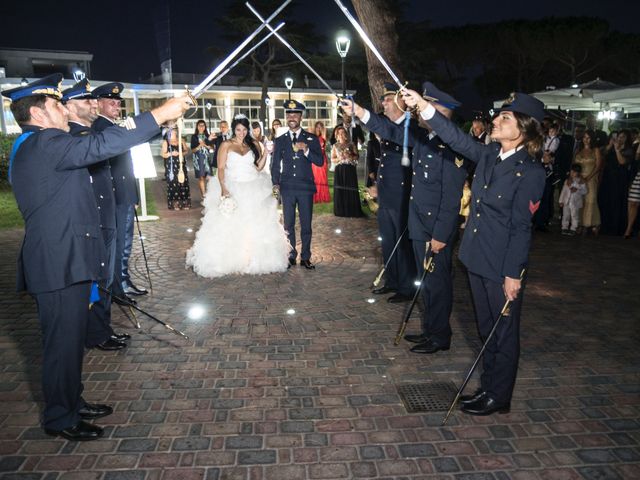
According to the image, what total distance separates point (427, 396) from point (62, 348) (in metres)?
2.79

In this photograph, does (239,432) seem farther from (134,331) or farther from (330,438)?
(134,331)

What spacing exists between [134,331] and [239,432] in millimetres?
2397

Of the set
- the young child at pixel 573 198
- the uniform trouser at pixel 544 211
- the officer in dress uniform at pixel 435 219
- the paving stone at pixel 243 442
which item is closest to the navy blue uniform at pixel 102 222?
the paving stone at pixel 243 442

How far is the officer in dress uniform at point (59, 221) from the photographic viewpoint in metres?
3.12

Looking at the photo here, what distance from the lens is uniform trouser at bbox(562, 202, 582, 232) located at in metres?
10.2

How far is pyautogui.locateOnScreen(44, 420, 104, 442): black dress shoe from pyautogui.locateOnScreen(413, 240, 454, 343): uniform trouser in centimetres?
308

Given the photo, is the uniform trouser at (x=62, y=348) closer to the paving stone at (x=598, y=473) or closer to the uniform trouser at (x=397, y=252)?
the paving stone at (x=598, y=473)

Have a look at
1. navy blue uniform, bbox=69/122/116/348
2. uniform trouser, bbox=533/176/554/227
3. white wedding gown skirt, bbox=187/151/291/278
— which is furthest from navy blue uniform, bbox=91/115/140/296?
uniform trouser, bbox=533/176/554/227

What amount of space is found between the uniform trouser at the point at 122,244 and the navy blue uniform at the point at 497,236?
3.95m

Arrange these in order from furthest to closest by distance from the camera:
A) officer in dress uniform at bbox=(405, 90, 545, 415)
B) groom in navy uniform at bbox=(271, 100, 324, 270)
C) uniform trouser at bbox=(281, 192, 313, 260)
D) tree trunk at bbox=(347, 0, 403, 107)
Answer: tree trunk at bbox=(347, 0, 403, 107), uniform trouser at bbox=(281, 192, 313, 260), groom in navy uniform at bbox=(271, 100, 324, 270), officer in dress uniform at bbox=(405, 90, 545, 415)

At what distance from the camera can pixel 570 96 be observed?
16.6 m

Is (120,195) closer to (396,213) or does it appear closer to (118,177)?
(118,177)

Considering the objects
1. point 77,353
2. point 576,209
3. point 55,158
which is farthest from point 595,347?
point 576,209

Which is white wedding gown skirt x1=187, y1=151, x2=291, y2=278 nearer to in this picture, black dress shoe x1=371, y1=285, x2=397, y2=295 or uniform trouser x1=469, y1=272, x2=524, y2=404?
black dress shoe x1=371, y1=285, x2=397, y2=295
